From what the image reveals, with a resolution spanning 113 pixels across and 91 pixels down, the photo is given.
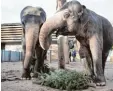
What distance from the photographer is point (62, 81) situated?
3156 millimetres

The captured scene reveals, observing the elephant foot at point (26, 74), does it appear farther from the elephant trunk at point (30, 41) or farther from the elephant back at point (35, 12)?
the elephant back at point (35, 12)

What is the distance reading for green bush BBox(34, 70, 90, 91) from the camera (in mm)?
3131

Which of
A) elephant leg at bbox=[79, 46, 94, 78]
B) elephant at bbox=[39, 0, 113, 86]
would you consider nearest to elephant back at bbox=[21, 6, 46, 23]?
elephant at bbox=[39, 0, 113, 86]

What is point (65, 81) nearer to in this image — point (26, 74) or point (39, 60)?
point (26, 74)

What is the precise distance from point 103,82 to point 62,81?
0.52 metres

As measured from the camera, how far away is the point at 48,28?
11.5ft

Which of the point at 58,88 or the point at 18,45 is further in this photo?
the point at 18,45

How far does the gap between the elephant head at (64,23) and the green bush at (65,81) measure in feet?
1.35

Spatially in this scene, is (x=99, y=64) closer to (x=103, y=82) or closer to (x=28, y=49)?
(x=103, y=82)

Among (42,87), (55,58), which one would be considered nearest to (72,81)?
(42,87)

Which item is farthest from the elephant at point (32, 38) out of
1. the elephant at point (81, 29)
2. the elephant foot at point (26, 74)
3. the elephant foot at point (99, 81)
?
the elephant foot at point (99, 81)

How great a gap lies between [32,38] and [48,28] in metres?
0.32

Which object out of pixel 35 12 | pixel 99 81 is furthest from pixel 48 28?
pixel 99 81

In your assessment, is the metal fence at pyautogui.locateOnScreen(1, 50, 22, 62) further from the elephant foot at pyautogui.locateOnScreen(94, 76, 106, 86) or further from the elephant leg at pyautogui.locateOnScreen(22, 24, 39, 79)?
the elephant foot at pyautogui.locateOnScreen(94, 76, 106, 86)
